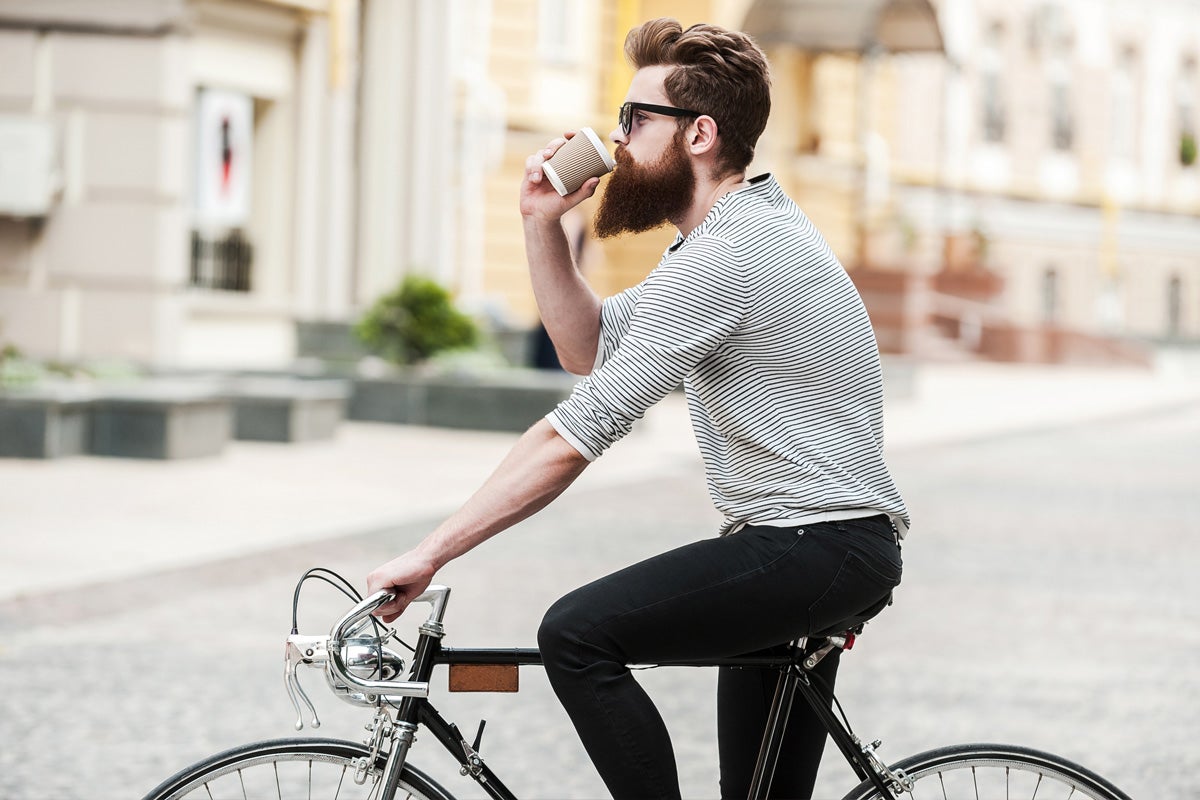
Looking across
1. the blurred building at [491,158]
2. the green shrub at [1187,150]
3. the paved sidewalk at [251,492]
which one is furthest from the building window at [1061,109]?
the paved sidewalk at [251,492]

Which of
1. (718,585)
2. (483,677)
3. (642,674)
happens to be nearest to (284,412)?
(642,674)

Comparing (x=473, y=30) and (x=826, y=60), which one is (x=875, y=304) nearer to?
(x=826, y=60)

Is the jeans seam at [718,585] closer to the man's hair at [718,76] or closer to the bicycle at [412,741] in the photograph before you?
the bicycle at [412,741]

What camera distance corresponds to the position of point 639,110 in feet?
10.8

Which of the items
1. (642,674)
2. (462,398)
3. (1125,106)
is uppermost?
(1125,106)

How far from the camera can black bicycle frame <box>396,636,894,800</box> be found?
3176mm

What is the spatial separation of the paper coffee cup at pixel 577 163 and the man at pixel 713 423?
4cm

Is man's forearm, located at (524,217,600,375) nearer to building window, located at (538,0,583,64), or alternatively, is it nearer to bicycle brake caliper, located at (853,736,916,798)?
bicycle brake caliper, located at (853,736,916,798)

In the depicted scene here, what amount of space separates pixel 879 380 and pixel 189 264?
16.0 metres

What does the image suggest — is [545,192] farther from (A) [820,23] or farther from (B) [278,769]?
(A) [820,23]

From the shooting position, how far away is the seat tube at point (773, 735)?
3330 millimetres

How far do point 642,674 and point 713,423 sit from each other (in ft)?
12.5

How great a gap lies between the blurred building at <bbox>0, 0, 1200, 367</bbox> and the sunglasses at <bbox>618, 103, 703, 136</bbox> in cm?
1452

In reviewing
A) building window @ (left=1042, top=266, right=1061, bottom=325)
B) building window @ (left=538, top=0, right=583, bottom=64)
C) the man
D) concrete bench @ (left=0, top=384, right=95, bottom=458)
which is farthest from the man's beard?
building window @ (left=1042, top=266, right=1061, bottom=325)
